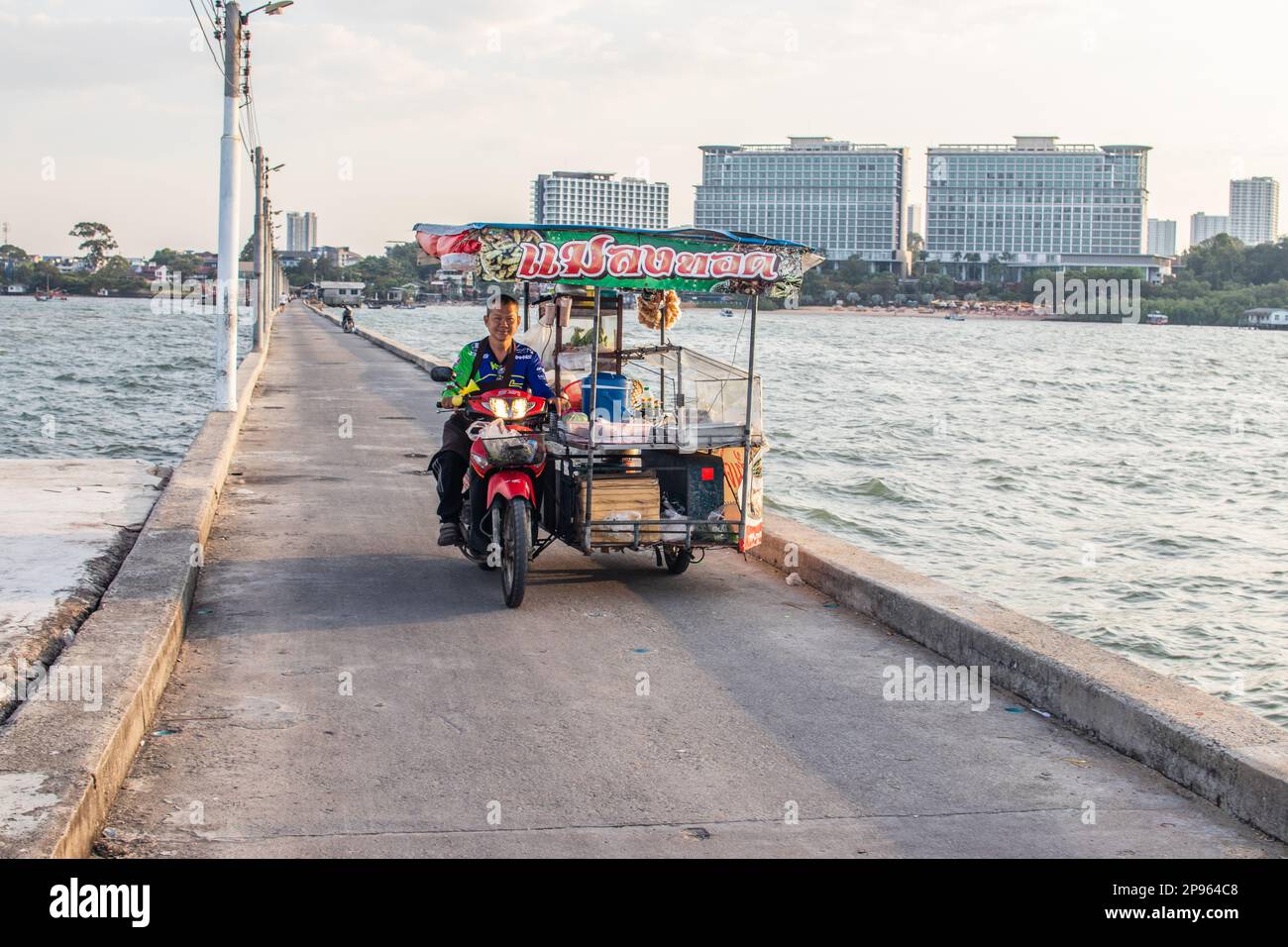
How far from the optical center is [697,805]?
5.64 meters

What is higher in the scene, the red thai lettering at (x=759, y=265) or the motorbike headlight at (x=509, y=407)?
the red thai lettering at (x=759, y=265)

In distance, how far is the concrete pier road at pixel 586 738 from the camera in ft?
17.5

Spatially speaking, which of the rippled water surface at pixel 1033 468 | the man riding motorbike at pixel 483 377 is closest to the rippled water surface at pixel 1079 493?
the rippled water surface at pixel 1033 468

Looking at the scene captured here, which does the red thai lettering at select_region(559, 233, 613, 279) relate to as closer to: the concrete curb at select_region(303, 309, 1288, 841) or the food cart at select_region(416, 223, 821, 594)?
the food cart at select_region(416, 223, 821, 594)

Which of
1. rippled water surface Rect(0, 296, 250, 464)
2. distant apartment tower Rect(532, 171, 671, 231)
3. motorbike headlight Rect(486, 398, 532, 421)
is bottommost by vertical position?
rippled water surface Rect(0, 296, 250, 464)

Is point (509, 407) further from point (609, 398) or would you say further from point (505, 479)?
point (609, 398)

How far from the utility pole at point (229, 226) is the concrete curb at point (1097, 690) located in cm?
1174

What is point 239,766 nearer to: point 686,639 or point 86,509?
point 686,639

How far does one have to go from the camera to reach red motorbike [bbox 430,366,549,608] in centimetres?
894

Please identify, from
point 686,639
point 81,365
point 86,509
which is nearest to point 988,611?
point 686,639

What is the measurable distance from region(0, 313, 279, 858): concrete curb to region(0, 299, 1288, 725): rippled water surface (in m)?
8.97

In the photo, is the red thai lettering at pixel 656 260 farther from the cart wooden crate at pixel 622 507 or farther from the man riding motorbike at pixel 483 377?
the cart wooden crate at pixel 622 507

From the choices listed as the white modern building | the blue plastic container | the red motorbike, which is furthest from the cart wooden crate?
the white modern building
